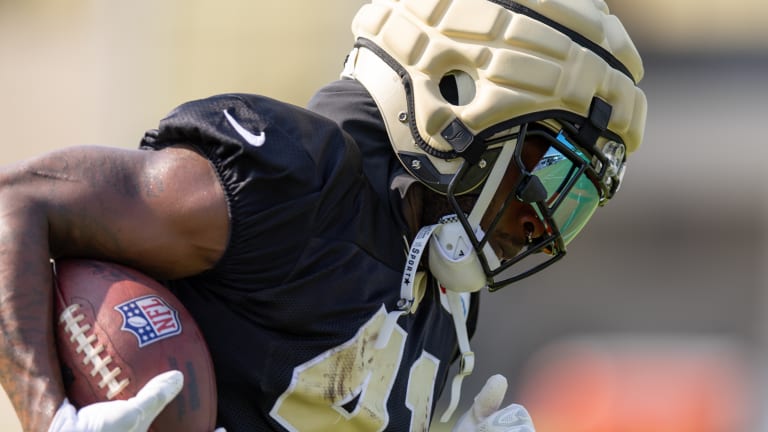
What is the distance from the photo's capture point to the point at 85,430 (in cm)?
150

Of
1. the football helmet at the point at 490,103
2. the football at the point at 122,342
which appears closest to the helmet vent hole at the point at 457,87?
the football helmet at the point at 490,103

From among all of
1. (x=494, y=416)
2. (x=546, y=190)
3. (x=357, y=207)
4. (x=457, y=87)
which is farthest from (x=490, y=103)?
(x=494, y=416)

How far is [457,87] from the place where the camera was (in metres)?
2.07

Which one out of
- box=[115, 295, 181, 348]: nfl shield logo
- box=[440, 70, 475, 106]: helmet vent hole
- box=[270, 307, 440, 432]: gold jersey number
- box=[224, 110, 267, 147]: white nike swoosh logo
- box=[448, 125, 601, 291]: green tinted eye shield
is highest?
box=[440, 70, 475, 106]: helmet vent hole

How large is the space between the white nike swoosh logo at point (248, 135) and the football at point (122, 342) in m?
0.27

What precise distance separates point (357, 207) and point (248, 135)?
28 centimetres

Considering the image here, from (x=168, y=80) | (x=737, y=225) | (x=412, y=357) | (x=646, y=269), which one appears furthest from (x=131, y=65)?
(x=412, y=357)

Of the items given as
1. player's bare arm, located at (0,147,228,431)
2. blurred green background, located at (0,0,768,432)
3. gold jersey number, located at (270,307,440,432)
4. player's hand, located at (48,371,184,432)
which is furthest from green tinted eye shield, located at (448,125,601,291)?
blurred green background, located at (0,0,768,432)

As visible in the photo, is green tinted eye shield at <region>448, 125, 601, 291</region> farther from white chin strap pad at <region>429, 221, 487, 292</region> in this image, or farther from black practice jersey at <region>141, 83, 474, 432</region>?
black practice jersey at <region>141, 83, 474, 432</region>

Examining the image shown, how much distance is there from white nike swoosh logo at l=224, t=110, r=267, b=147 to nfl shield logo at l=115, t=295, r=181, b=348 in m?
0.29

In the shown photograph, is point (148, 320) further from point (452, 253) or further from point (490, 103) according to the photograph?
point (490, 103)

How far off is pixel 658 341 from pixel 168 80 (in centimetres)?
303

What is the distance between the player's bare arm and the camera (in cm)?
159

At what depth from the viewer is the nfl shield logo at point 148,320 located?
5.44ft
